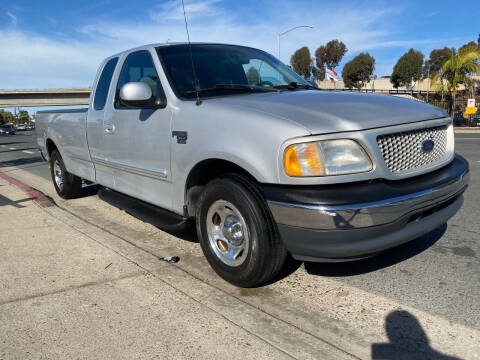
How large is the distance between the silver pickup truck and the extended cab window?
0.06 feet

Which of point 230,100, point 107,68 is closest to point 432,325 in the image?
point 230,100

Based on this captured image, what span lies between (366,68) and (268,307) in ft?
206

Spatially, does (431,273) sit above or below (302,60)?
below

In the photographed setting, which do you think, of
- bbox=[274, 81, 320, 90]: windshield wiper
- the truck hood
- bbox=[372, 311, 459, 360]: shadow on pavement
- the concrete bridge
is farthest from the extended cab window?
the concrete bridge

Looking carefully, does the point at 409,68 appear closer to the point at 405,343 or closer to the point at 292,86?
the point at 292,86

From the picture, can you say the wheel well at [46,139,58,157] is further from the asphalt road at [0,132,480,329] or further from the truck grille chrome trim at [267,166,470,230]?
the truck grille chrome trim at [267,166,470,230]

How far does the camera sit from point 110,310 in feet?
9.39

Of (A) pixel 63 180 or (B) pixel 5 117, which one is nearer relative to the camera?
(A) pixel 63 180

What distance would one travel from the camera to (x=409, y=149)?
286 cm

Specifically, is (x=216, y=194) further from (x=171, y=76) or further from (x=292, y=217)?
(x=171, y=76)

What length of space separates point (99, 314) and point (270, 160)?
1.52m

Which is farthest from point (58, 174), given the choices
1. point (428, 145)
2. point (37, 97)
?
point (37, 97)

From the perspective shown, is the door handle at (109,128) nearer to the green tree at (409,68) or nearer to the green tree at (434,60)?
the green tree at (409,68)

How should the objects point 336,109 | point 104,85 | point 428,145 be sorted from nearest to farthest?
point 336,109
point 428,145
point 104,85
